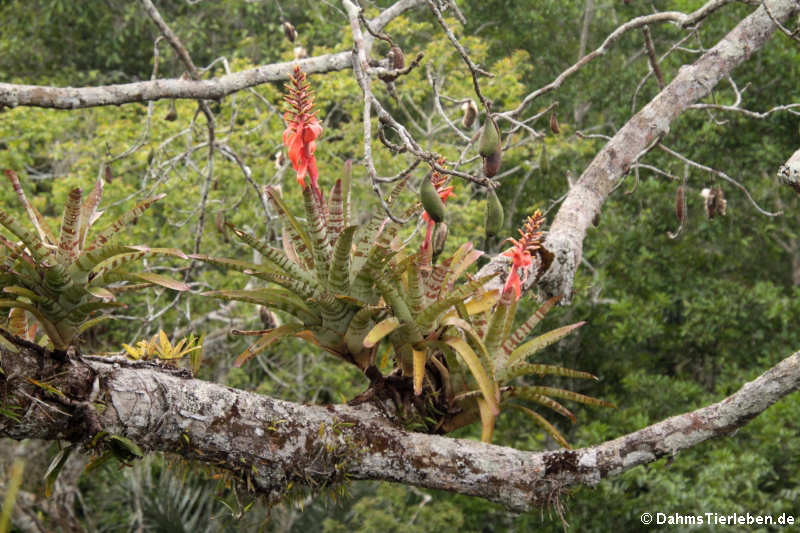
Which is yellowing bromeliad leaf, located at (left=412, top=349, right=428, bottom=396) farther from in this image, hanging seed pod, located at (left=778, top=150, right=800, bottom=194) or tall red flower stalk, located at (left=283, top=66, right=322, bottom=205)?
hanging seed pod, located at (left=778, top=150, right=800, bottom=194)

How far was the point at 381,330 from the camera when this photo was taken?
2.11 m

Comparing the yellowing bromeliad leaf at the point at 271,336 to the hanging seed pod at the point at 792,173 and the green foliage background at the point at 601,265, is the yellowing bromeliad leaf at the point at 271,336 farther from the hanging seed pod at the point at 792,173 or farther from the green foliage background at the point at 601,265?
the green foliage background at the point at 601,265

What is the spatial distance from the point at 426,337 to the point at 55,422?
99cm

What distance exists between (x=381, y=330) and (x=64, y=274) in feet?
2.59

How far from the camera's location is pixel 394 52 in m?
3.34

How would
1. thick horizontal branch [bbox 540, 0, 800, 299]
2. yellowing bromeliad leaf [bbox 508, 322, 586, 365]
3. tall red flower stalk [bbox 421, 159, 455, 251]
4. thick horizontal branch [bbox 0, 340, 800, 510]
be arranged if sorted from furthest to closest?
thick horizontal branch [bbox 540, 0, 800, 299]
yellowing bromeliad leaf [bbox 508, 322, 586, 365]
tall red flower stalk [bbox 421, 159, 455, 251]
thick horizontal branch [bbox 0, 340, 800, 510]

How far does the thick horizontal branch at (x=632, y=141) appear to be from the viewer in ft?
9.73

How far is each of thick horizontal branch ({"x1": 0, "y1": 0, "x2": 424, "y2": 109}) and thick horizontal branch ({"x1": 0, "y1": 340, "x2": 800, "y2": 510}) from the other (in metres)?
1.66

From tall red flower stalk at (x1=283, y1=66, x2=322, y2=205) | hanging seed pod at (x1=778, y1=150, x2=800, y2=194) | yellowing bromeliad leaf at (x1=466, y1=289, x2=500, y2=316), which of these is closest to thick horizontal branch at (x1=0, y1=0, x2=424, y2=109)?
tall red flower stalk at (x1=283, y1=66, x2=322, y2=205)

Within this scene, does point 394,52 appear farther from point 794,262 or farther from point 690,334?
point 794,262

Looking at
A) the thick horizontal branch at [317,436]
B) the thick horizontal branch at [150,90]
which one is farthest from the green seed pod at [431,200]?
the thick horizontal branch at [150,90]

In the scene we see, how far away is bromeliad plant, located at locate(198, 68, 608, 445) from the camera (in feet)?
7.06

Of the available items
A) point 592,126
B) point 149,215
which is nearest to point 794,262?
point 592,126

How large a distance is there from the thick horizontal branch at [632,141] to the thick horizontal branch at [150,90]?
1.07 meters
